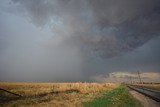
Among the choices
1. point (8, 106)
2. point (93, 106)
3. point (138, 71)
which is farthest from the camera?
point (138, 71)

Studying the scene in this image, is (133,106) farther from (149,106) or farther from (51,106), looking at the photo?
(51,106)

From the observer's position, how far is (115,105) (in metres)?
18.4

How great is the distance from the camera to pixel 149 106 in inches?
725

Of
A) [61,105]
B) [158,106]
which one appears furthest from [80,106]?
[158,106]

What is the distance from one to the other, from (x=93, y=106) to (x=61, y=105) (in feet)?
11.1

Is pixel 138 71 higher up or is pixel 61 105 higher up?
pixel 138 71

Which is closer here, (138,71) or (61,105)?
(61,105)

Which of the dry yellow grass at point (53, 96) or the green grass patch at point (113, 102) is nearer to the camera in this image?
the green grass patch at point (113, 102)

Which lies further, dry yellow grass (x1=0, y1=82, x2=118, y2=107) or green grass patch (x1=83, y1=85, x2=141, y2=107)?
dry yellow grass (x1=0, y1=82, x2=118, y2=107)

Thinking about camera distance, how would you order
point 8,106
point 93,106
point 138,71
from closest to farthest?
point 93,106, point 8,106, point 138,71

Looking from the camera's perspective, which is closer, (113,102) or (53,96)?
(113,102)

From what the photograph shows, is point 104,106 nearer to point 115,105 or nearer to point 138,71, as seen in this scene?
point 115,105

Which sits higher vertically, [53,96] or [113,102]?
[53,96]

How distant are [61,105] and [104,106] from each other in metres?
4.24
